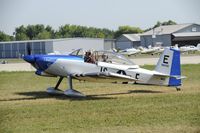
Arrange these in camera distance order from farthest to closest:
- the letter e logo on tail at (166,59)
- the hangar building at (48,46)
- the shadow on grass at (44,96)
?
the hangar building at (48,46) → the letter e logo on tail at (166,59) → the shadow on grass at (44,96)

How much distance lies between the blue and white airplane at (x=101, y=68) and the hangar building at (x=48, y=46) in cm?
5186

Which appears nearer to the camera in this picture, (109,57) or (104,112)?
(104,112)

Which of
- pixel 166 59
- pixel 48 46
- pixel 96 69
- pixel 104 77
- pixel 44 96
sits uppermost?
pixel 48 46

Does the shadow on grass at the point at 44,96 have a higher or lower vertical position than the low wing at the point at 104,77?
lower

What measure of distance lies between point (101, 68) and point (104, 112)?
3.64 metres

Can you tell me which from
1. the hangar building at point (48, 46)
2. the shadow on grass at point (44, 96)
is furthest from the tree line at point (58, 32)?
the shadow on grass at point (44, 96)

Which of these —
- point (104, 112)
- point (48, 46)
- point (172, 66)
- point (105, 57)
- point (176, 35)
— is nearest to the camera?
point (104, 112)

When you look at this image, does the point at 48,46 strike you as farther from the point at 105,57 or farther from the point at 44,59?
the point at 105,57

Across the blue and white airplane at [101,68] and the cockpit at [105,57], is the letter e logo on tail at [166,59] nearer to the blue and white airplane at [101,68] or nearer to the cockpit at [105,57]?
the blue and white airplane at [101,68]

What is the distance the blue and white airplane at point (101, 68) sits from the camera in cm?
1240

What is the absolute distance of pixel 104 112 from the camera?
8.91m

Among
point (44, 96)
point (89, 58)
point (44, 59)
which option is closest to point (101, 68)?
point (89, 58)

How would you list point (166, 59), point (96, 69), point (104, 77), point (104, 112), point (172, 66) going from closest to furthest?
point (104, 112), point (104, 77), point (96, 69), point (172, 66), point (166, 59)

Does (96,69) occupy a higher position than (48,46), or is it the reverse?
(48,46)
